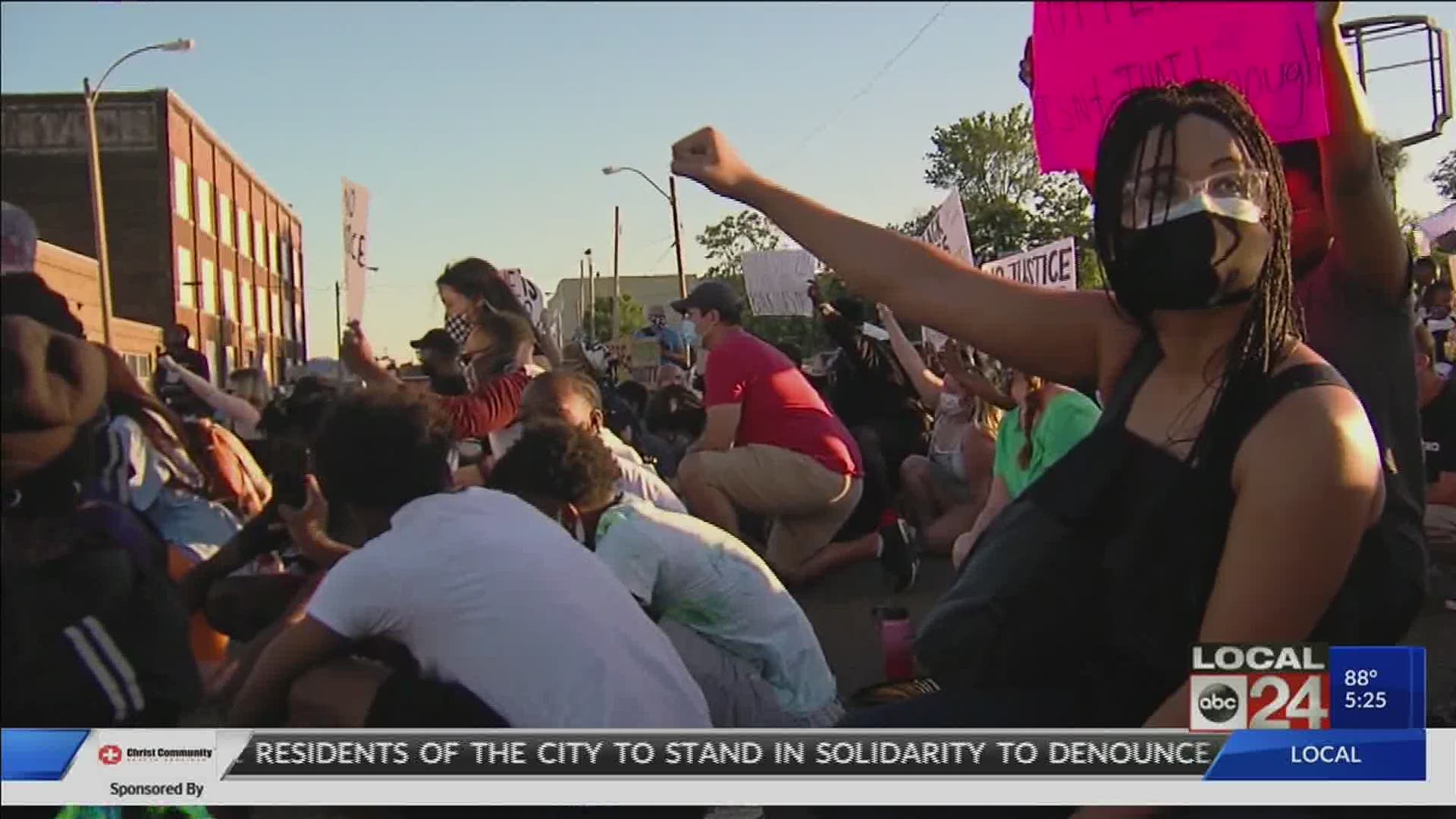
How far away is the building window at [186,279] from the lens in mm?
1941

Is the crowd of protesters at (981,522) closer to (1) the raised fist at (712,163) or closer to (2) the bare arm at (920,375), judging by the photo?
(1) the raised fist at (712,163)

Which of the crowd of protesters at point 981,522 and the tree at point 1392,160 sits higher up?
the tree at point 1392,160

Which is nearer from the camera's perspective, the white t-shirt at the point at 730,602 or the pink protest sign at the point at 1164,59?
the pink protest sign at the point at 1164,59

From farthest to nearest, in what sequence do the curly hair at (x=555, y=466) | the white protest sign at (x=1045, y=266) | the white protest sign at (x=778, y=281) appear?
the curly hair at (x=555, y=466) < the white protest sign at (x=778, y=281) < the white protest sign at (x=1045, y=266)

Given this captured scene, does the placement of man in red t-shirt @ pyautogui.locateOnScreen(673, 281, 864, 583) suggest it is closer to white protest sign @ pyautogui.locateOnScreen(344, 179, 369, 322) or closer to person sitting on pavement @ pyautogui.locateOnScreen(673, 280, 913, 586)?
person sitting on pavement @ pyautogui.locateOnScreen(673, 280, 913, 586)

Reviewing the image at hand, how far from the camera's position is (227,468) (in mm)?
1967

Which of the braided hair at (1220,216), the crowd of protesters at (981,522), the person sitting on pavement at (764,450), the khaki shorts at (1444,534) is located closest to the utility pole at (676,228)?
the crowd of protesters at (981,522)

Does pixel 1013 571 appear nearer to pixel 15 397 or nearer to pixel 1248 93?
pixel 1248 93

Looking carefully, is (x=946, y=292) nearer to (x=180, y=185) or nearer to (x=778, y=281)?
(x=778, y=281)

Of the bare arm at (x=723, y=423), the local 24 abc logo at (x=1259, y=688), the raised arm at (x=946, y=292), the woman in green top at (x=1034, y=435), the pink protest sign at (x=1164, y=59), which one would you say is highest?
the pink protest sign at (x=1164, y=59)

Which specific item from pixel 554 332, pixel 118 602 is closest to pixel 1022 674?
pixel 118 602

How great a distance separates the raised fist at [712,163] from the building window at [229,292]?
28.8 inches

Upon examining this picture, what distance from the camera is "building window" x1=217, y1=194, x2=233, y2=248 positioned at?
6.29ft

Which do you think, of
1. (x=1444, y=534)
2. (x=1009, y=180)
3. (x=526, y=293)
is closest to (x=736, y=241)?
(x=1009, y=180)
